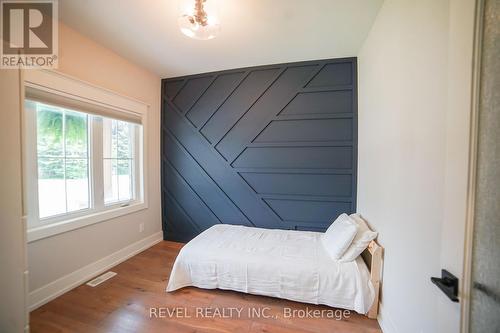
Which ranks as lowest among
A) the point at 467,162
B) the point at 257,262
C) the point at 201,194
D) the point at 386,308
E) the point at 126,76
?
the point at 386,308

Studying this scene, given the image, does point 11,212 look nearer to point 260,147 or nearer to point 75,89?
point 75,89

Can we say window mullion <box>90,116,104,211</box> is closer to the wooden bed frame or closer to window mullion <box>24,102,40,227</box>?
window mullion <box>24,102,40,227</box>

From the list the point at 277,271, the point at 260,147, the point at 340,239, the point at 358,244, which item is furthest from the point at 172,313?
the point at 260,147

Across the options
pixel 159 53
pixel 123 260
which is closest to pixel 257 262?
pixel 123 260

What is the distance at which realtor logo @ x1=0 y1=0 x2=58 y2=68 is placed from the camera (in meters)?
1.52

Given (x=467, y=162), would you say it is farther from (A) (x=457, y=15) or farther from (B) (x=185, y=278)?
(B) (x=185, y=278)

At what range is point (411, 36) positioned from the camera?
119 cm

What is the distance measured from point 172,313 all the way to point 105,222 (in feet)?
4.56

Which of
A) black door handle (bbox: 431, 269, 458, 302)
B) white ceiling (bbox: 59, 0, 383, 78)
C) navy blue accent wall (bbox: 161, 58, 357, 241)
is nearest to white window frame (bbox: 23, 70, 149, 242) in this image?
navy blue accent wall (bbox: 161, 58, 357, 241)

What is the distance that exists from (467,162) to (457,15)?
0.50 meters

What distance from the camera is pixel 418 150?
1123mm

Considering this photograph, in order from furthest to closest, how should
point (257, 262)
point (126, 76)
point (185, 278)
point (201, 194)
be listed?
1. point (201, 194)
2. point (126, 76)
3. point (185, 278)
4. point (257, 262)

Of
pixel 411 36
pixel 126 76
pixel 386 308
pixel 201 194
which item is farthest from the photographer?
pixel 201 194

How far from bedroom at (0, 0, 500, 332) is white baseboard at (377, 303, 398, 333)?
0.01m
